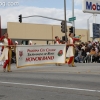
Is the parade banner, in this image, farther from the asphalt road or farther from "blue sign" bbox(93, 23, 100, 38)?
"blue sign" bbox(93, 23, 100, 38)

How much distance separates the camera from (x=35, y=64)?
58.1 feet

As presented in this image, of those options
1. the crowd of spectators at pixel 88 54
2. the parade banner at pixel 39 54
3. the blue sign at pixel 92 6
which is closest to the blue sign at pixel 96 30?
the blue sign at pixel 92 6

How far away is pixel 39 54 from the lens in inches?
702

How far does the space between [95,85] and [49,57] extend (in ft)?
25.5

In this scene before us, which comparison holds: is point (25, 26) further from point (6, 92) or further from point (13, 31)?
point (6, 92)

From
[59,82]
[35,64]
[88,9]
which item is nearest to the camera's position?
[59,82]

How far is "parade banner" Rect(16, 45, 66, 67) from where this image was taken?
1705cm

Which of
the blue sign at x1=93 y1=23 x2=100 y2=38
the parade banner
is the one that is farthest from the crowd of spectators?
the blue sign at x1=93 y1=23 x2=100 y2=38

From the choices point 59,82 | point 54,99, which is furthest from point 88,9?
point 54,99

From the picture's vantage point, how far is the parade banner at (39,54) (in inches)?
671

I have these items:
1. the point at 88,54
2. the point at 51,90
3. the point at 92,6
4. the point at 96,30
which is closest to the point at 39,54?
the point at 51,90

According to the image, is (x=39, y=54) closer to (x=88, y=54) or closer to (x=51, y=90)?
(x=51, y=90)

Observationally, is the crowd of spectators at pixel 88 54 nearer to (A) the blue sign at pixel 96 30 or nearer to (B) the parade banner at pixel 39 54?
(B) the parade banner at pixel 39 54

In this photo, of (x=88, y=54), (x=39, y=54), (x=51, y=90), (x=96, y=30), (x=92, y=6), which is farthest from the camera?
(x=92, y=6)
